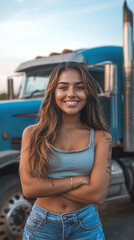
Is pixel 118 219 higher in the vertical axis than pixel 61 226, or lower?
lower

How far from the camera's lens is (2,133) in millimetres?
4012

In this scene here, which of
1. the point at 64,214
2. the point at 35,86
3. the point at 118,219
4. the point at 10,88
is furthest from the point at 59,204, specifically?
the point at 10,88

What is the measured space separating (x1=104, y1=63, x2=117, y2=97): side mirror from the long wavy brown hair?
2.13 metres

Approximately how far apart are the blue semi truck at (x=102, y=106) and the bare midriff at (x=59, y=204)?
179 centimetres

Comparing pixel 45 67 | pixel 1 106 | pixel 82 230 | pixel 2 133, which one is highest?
pixel 45 67

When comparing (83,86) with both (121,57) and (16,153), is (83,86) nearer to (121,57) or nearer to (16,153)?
(16,153)

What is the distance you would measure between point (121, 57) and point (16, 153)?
8.42 feet

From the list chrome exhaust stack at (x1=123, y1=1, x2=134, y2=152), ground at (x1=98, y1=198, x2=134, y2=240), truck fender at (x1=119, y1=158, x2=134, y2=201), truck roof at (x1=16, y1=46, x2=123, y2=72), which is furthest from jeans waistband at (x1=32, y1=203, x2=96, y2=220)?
truck fender at (x1=119, y1=158, x2=134, y2=201)

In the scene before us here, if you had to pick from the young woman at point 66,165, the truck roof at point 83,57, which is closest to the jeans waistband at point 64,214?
the young woman at point 66,165

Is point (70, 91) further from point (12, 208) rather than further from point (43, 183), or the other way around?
point (12, 208)

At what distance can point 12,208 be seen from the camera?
3293 mm

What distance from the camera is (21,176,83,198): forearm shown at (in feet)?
5.09

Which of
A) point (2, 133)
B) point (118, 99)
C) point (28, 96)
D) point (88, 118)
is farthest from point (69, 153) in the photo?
point (118, 99)

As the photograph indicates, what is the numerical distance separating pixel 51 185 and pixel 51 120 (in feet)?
1.26
